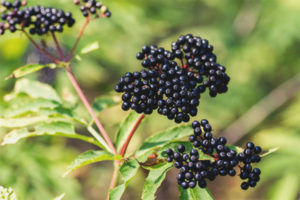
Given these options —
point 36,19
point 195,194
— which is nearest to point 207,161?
point 195,194

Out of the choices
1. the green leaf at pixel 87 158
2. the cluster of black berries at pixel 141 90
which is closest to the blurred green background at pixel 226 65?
the green leaf at pixel 87 158

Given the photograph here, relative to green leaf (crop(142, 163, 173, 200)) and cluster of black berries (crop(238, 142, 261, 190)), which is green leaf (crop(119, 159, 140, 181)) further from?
cluster of black berries (crop(238, 142, 261, 190))

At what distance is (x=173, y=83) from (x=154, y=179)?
63 cm

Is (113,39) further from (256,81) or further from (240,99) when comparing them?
(256,81)

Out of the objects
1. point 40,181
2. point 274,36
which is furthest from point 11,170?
point 274,36

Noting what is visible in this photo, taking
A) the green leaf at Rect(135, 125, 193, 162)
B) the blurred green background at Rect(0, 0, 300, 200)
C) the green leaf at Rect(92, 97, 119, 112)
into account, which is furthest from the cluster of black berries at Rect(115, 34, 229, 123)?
the blurred green background at Rect(0, 0, 300, 200)

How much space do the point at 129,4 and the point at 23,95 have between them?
3.88m

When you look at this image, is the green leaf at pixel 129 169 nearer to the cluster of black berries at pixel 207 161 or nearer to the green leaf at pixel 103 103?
the cluster of black berries at pixel 207 161

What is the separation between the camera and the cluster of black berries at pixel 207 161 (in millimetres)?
2076

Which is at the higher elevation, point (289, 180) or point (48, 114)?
point (48, 114)

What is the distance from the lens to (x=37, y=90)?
3.03m

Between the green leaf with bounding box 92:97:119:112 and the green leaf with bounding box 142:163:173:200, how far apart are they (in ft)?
3.37

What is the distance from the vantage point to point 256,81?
821cm

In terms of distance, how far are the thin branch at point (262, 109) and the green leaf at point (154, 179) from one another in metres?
5.32
